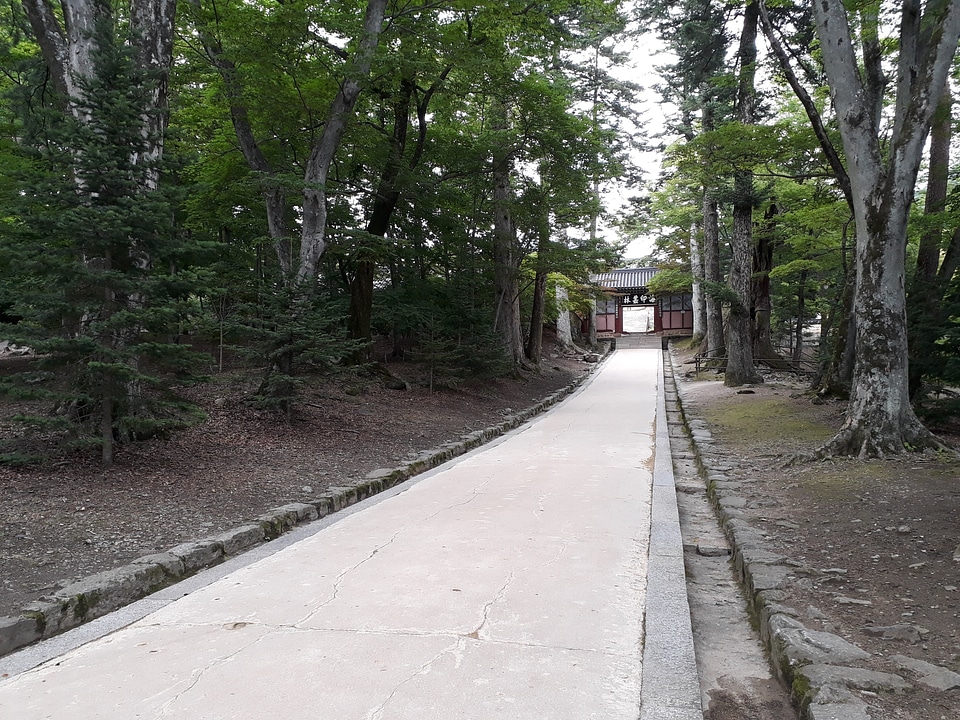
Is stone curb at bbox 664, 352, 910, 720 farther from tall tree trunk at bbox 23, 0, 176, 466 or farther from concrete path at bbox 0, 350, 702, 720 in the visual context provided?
tall tree trunk at bbox 23, 0, 176, 466

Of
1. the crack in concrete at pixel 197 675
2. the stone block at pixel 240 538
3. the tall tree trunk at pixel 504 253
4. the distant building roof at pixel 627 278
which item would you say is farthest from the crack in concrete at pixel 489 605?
the distant building roof at pixel 627 278

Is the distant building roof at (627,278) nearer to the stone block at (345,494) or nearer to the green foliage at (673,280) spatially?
the green foliage at (673,280)

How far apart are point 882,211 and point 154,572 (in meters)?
8.47

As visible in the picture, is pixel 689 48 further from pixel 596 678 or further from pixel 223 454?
pixel 596 678

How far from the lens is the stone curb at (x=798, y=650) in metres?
2.69

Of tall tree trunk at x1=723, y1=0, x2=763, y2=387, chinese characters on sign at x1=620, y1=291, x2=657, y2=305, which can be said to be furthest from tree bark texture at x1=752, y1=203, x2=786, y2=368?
chinese characters on sign at x1=620, y1=291, x2=657, y2=305

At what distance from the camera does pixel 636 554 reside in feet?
16.1

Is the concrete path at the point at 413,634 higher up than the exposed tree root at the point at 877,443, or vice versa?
the exposed tree root at the point at 877,443

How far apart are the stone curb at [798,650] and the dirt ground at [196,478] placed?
423 centimetres

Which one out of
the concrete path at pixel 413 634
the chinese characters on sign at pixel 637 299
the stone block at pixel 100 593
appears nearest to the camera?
the concrete path at pixel 413 634

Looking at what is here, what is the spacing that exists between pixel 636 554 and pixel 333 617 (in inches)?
96.4

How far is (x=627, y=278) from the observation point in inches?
1815

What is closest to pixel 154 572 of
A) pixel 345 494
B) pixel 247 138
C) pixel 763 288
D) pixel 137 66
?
pixel 345 494

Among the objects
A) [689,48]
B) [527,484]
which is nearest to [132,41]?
[527,484]
